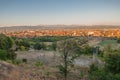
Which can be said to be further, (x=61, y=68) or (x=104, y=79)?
(x=61, y=68)

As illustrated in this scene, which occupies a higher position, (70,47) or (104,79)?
(70,47)

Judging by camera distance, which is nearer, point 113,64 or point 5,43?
point 113,64

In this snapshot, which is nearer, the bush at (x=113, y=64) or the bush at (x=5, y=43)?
the bush at (x=113, y=64)

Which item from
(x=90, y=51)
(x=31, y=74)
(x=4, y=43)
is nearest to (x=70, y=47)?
(x=31, y=74)

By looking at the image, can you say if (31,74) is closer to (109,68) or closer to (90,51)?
(109,68)

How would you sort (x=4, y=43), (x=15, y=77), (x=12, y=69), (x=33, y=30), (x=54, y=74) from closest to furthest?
1. (x=15, y=77)
2. (x=12, y=69)
3. (x=54, y=74)
4. (x=4, y=43)
5. (x=33, y=30)

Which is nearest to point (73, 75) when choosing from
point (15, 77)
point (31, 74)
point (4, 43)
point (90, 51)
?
point (31, 74)

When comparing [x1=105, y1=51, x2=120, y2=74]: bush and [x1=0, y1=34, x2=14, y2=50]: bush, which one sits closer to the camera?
[x1=105, y1=51, x2=120, y2=74]: bush

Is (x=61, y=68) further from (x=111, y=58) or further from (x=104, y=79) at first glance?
(x=111, y=58)

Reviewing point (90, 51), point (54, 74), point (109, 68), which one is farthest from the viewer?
point (90, 51)
